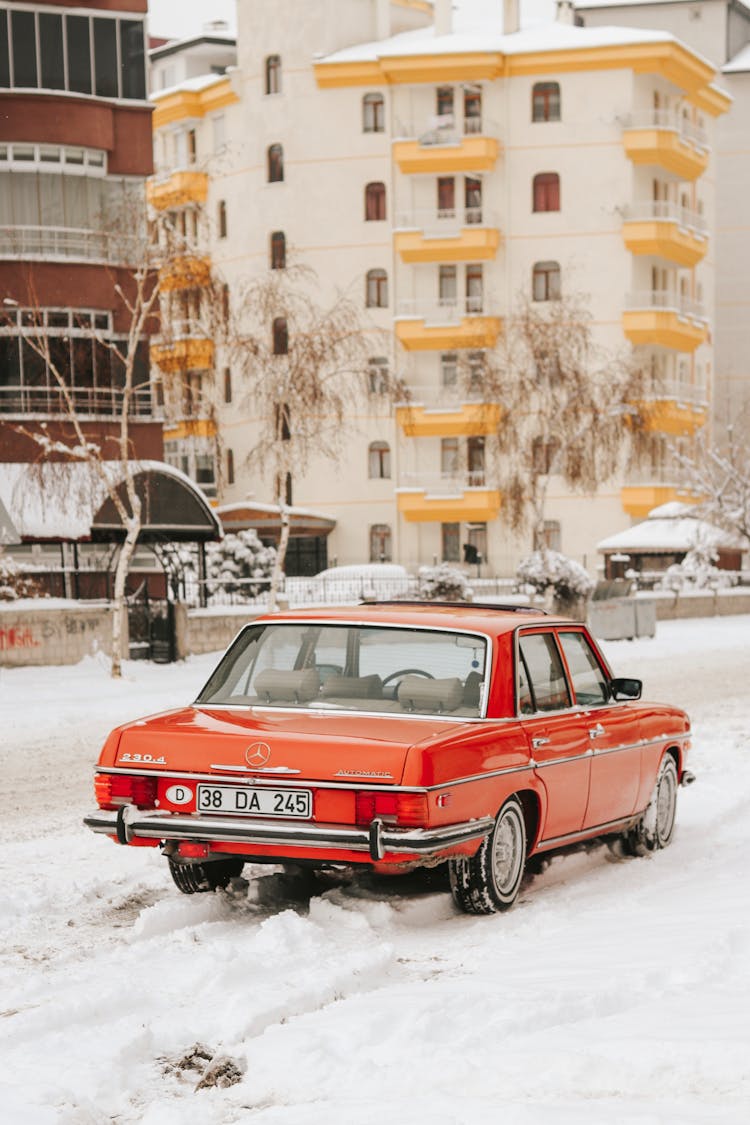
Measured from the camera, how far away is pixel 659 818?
1033 centimetres

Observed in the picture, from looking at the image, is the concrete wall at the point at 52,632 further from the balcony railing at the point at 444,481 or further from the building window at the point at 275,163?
the building window at the point at 275,163

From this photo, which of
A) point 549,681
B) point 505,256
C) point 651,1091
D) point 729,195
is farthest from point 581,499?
point 651,1091

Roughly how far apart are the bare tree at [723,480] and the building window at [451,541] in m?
8.60

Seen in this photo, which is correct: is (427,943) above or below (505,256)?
below

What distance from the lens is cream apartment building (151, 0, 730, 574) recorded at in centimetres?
6606

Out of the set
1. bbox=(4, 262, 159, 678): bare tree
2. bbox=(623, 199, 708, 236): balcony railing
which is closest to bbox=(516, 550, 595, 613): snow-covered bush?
bbox=(4, 262, 159, 678): bare tree

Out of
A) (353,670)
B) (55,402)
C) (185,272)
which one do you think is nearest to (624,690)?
(353,670)

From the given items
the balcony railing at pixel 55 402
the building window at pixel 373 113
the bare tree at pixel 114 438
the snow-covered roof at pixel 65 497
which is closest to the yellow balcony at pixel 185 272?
the bare tree at pixel 114 438

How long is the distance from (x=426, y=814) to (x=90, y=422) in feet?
96.2

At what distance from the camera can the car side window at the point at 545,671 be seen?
8922mm

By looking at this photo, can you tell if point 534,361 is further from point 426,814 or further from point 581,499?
point 426,814

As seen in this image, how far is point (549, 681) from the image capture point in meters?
9.14

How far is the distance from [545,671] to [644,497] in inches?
2236

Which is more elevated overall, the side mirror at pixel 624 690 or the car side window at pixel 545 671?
the car side window at pixel 545 671
